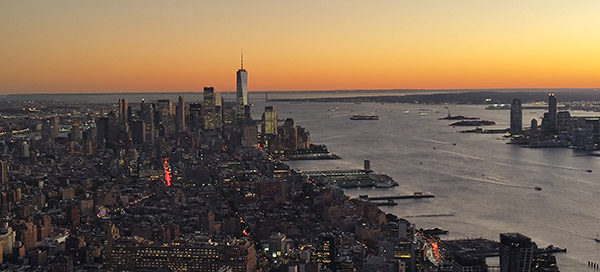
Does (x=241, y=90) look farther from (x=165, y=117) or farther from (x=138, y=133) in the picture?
(x=138, y=133)

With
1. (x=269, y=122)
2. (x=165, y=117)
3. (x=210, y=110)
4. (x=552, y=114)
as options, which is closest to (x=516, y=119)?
(x=552, y=114)

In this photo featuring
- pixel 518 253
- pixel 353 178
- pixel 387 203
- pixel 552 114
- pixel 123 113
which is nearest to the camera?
pixel 518 253

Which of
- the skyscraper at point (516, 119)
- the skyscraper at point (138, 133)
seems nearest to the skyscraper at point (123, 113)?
the skyscraper at point (138, 133)

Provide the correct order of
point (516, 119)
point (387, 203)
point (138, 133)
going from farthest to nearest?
1. point (516, 119)
2. point (138, 133)
3. point (387, 203)

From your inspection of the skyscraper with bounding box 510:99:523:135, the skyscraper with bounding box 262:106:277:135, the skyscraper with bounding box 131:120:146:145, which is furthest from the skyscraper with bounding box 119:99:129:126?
the skyscraper with bounding box 510:99:523:135

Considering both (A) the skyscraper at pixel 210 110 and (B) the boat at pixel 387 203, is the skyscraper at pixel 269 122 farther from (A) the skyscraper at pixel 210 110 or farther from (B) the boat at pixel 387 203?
(B) the boat at pixel 387 203

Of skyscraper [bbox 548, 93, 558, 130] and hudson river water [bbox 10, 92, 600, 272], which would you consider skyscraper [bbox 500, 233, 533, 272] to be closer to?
hudson river water [bbox 10, 92, 600, 272]

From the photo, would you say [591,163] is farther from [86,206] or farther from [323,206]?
Answer: [86,206]
